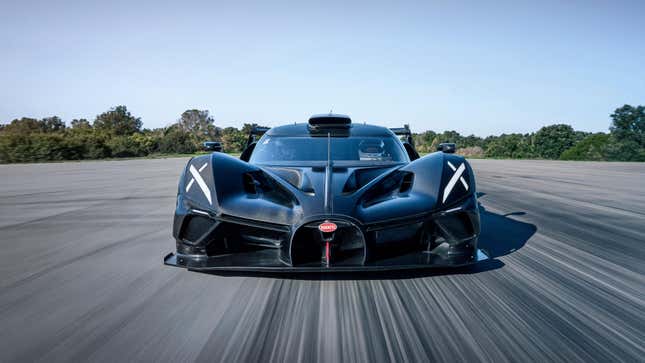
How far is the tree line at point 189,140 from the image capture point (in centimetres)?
3462

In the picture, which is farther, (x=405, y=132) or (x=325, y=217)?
(x=405, y=132)

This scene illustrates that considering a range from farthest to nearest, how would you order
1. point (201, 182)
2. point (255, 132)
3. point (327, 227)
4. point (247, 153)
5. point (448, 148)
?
1. point (255, 132)
2. point (247, 153)
3. point (448, 148)
4. point (201, 182)
5. point (327, 227)

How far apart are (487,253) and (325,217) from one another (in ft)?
4.39

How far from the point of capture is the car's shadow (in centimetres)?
295

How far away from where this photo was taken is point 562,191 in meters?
9.73

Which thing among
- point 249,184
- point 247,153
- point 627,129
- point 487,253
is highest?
point 627,129

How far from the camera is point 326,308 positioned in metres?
2.41

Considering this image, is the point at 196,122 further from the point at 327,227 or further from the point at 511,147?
the point at 327,227

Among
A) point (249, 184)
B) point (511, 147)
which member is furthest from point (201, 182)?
point (511, 147)

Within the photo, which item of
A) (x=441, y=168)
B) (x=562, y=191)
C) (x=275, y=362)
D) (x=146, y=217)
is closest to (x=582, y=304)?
(x=441, y=168)

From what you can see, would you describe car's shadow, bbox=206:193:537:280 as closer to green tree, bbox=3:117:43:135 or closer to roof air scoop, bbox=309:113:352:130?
roof air scoop, bbox=309:113:352:130

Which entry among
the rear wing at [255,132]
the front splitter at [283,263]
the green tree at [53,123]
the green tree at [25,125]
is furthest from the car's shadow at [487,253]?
the green tree at [53,123]

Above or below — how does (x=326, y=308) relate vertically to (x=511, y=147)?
above

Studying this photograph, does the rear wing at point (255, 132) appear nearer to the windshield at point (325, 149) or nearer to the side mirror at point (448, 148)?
the windshield at point (325, 149)
